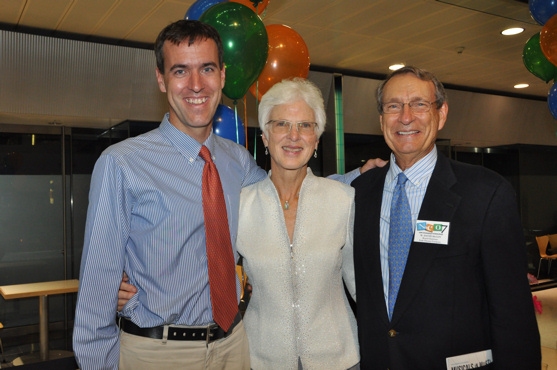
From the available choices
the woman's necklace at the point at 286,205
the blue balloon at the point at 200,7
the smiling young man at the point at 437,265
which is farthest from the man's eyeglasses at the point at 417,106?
the blue balloon at the point at 200,7

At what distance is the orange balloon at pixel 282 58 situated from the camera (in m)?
3.22

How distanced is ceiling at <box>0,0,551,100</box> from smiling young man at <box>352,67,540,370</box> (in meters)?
2.51

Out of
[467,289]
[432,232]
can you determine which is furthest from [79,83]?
[467,289]

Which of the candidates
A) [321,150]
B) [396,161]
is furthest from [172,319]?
[321,150]

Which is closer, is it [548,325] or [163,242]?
[163,242]

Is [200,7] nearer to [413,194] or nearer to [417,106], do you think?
[417,106]

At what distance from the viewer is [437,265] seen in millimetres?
1781

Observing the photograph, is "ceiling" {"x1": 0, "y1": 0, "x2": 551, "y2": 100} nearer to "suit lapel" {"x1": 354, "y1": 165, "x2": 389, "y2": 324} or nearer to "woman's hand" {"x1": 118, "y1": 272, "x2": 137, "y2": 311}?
"suit lapel" {"x1": 354, "y1": 165, "x2": 389, "y2": 324}

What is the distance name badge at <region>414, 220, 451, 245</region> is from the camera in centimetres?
178

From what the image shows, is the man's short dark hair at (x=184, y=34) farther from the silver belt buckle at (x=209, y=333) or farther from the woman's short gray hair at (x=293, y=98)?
the silver belt buckle at (x=209, y=333)

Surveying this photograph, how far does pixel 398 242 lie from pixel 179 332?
0.86 m

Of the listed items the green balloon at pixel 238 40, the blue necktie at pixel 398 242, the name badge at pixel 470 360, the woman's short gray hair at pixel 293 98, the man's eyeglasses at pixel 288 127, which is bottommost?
the name badge at pixel 470 360

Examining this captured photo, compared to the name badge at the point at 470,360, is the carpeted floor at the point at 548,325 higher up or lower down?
lower down

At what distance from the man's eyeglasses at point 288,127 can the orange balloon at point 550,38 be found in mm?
2530
